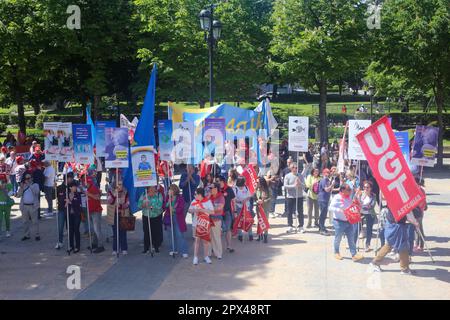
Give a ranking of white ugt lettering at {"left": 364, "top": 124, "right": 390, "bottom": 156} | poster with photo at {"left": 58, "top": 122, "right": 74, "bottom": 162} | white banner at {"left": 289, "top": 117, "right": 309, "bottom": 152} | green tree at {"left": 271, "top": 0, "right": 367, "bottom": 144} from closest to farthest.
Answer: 1. white ugt lettering at {"left": 364, "top": 124, "right": 390, "bottom": 156}
2. poster with photo at {"left": 58, "top": 122, "right": 74, "bottom": 162}
3. white banner at {"left": 289, "top": 117, "right": 309, "bottom": 152}
4. green tree at {"left": 271, "top": 0, "right": 367, "bottom": 144}

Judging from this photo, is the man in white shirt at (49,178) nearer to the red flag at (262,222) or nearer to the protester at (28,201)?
the protester at (28,201)

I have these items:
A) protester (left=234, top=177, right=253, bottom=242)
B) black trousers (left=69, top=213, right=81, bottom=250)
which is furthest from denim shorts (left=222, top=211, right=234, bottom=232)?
black trousers (left=69, top=213, right=81, bottom=250)

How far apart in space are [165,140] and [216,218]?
7.81 ft

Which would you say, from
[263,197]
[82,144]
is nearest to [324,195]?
[263,197]

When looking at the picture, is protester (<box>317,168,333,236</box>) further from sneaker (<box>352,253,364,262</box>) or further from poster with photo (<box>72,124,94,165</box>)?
poster with photo (<box>72,124,94,165</box>)

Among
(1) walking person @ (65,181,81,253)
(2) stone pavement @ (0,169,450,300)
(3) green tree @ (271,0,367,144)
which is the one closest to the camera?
(2) stone pavement @ (0,169,450,300)

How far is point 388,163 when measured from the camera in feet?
38.0

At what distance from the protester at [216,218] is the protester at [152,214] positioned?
1295mm

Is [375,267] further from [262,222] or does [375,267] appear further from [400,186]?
[262,222]

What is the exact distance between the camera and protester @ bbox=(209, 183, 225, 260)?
500 inches

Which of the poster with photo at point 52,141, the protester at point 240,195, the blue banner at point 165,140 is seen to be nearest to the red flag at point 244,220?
the protester at point 240,195

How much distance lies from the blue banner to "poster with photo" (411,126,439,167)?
5819 mm

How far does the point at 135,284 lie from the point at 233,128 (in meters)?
10.9
